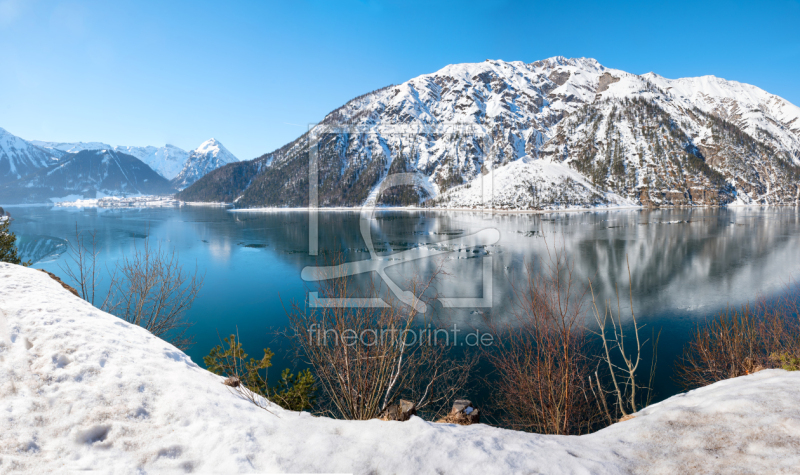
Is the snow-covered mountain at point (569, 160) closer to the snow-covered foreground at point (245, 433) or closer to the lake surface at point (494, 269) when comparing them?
the lake surface at point (494, 269)

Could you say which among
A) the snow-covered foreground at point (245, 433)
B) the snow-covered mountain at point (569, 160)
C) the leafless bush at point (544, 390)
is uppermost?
the snow-covered mountain at point (569, 160)

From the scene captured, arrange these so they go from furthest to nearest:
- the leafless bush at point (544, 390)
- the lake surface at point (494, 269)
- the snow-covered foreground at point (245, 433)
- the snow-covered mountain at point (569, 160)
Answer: the snow-covered mountain at point (569, 160) → the lake surface at point (494, 269) → the leafless bush at point (544, 390) → the snow-covered foreground at point (245, 433)

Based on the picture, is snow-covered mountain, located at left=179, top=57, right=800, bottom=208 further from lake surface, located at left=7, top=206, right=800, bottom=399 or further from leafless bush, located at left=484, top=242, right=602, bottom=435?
leafless bush, located at left=484, top=242, right=602, bottom=435

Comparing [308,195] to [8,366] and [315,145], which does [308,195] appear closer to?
[315,145]

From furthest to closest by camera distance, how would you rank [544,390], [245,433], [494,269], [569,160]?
[569,160] < [494,269] < [544,390] < [245,433]

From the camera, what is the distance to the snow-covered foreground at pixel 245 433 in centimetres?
353

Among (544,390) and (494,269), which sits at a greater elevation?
(494,269)

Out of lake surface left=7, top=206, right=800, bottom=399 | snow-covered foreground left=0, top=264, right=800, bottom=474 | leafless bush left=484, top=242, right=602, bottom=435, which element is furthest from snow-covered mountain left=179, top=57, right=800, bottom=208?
snow-covered foreground left=0, top=264, right=800, bottom=474

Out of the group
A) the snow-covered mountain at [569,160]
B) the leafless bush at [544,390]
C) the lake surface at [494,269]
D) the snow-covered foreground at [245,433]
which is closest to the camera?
the snow-covered foreground at [245,433]

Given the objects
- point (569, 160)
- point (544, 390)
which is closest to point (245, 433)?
point (544, 390)

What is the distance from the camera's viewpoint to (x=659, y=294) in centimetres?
2119

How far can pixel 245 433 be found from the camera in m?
4.02

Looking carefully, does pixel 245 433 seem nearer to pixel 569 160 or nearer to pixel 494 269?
pixel 494 269

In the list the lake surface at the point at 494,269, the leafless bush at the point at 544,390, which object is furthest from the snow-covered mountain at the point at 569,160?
the leafless bush at the point at 544,390
